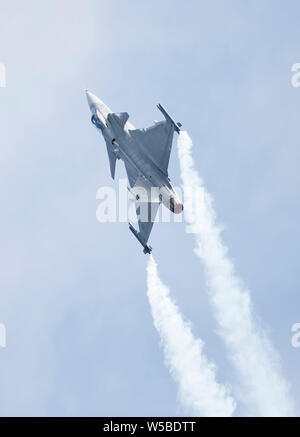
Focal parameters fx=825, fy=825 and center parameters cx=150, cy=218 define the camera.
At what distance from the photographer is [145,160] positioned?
301ft

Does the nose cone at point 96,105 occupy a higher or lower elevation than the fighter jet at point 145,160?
higher

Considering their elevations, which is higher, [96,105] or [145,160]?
[96,105]

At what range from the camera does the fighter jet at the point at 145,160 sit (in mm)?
91000

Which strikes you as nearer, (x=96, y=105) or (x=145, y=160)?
(x=145, y=160)

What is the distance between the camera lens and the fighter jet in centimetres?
9100

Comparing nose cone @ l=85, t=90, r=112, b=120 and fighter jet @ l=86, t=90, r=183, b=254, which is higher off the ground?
nose cone @ l=85, t=90, r=112, b=120

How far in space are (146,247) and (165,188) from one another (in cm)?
809

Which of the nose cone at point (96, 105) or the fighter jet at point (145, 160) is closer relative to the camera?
the fighter jet at point (145, 160)

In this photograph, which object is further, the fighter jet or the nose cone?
the nose cone
